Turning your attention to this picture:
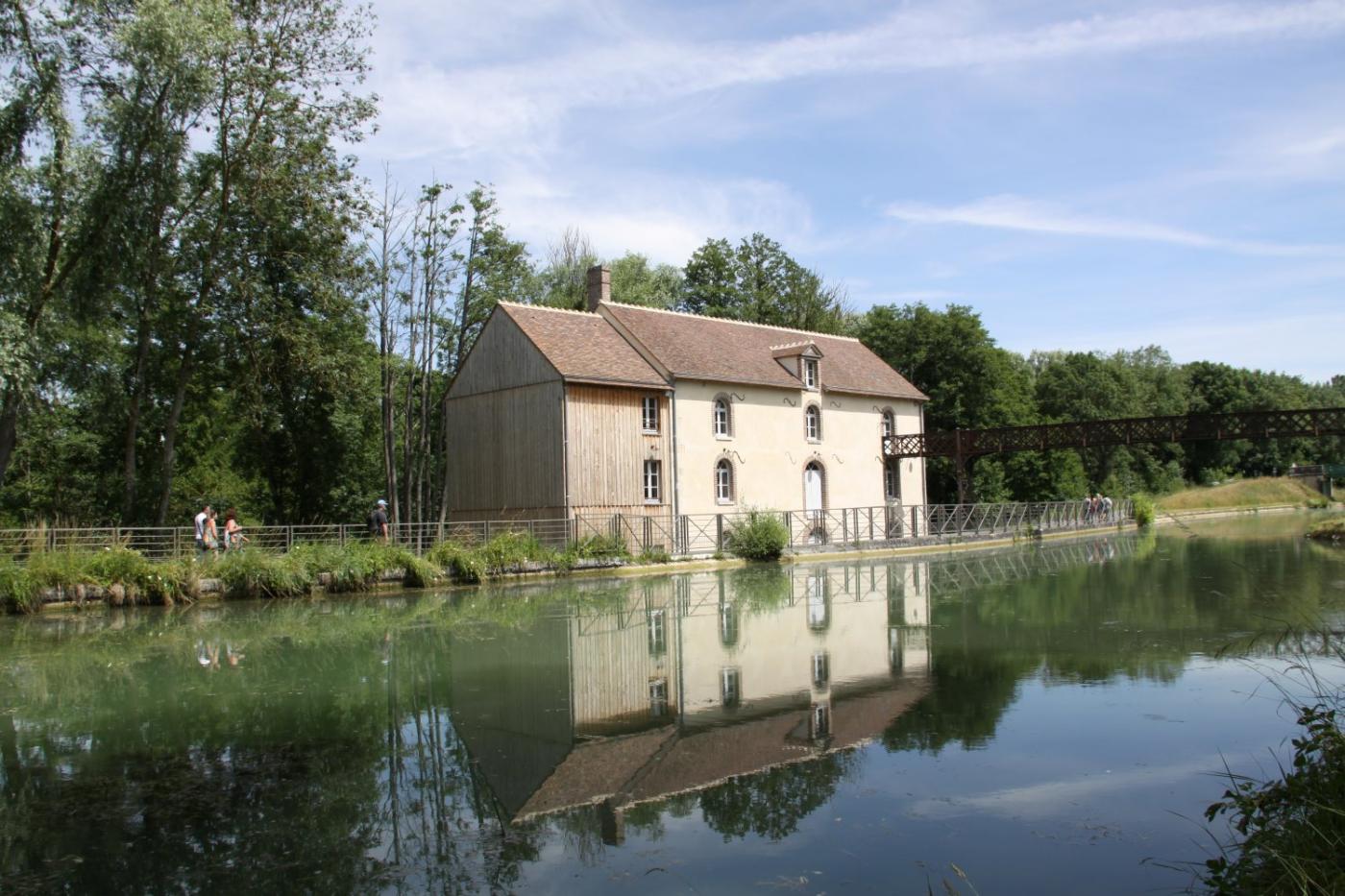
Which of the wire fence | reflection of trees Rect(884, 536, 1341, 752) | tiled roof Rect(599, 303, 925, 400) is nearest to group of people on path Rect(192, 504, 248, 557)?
the wire fence

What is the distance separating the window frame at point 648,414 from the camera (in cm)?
2794

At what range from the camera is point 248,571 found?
61.8 ft

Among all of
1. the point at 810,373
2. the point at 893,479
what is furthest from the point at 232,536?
the point at 893,479

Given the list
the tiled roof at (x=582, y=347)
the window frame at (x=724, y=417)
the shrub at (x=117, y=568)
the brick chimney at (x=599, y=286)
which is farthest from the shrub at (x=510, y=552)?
the brick chimney at (x=599, y=286)

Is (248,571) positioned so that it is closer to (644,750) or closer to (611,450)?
(611,450)

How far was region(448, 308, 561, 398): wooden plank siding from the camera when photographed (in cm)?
2673

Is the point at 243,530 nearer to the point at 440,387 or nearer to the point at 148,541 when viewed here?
the point at 148,541

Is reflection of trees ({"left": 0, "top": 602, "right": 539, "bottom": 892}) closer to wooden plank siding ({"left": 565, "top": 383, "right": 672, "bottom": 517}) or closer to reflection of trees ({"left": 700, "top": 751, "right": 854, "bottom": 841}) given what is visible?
reflection of trees ({"left": 700, "top": 751, "right": 854, "bottom": 841})

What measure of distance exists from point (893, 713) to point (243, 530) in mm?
19820

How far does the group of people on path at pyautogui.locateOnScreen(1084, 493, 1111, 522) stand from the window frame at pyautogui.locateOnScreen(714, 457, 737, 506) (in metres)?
18.7

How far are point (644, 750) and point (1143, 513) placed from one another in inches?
1691

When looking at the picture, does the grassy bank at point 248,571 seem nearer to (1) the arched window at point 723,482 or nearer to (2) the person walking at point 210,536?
(2) the person walking at point 210,536

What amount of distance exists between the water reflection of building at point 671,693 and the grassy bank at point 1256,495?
153ft

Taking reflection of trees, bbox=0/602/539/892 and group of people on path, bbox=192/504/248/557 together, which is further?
group of people on path, bbox=192/504/248/557
